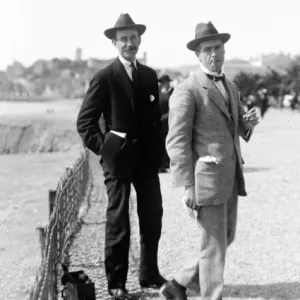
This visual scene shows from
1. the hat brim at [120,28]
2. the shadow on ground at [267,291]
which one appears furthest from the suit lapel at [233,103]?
the shadow on ground at [267,291]

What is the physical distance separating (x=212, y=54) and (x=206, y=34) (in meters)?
0.14

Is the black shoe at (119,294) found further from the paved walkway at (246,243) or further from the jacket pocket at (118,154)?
the jacket pocket at (118,154)

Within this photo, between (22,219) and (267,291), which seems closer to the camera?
(267,291)

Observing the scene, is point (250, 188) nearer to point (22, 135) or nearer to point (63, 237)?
point (63, 237)

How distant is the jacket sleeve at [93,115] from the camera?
4.82m

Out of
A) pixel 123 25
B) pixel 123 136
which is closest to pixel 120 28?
pixel 123 25

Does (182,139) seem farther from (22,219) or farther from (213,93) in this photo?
(22,219)

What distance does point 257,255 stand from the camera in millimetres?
6250

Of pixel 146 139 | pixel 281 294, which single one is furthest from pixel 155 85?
pixel 281 294

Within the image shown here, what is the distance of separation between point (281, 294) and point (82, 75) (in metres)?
192

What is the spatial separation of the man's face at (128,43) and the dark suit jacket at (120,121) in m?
0.09

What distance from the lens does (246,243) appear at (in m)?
6.77

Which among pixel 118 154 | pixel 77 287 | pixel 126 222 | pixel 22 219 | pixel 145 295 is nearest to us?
pixel 77 287

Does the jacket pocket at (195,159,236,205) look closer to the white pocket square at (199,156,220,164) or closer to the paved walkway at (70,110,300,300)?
the white pocket square at (199,156,220,164)
